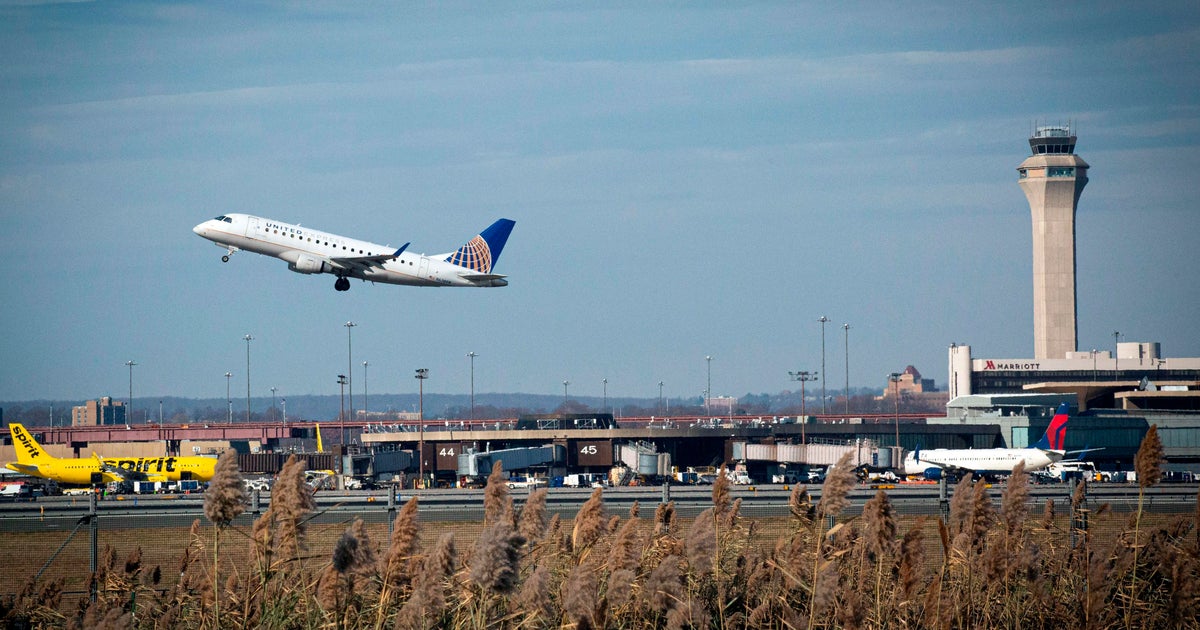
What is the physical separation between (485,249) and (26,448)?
146 feet

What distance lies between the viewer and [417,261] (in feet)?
272

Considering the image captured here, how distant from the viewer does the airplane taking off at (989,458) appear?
110 metres

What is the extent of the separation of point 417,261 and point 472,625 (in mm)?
69637

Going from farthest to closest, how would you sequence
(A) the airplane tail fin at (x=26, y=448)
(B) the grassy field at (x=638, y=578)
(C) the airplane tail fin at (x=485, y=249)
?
(A) the airplane tail fin at (x=26, y=448)
(C) the airplane tail fin at (x=485, y=249)
(B) the grassy field at (x=638, y=578)

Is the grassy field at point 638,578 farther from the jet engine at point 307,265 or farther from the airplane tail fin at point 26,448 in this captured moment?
the airplane tail fin at point 26,448

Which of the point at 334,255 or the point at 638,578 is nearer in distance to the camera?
the point at 638,578

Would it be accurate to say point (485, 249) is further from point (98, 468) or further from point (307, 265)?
point (98, 468)

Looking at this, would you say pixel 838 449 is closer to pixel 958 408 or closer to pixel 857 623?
pixel 958 408

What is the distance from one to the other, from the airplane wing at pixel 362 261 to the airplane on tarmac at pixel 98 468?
3070cm

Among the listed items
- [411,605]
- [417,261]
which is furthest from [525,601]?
[417,261]

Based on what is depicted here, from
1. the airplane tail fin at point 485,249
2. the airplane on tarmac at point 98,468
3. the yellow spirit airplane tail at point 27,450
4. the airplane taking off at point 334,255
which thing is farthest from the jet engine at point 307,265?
the yellow spirit airplane tail at point 27,450

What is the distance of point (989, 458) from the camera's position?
113 meters

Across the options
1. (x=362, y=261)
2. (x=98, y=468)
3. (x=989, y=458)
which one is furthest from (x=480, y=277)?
(x=989, y=458)

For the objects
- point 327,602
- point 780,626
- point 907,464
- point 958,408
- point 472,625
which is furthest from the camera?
point 958,408
